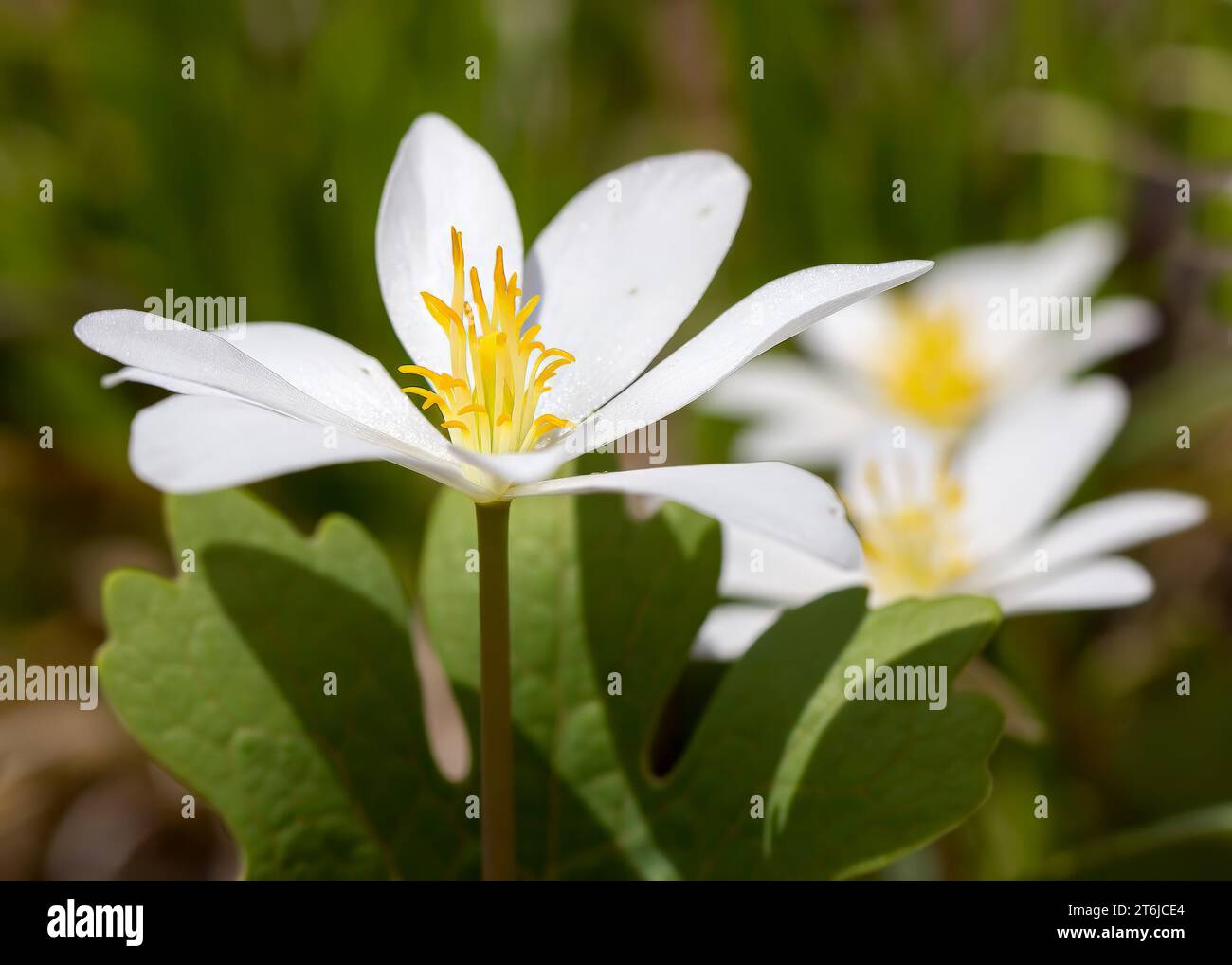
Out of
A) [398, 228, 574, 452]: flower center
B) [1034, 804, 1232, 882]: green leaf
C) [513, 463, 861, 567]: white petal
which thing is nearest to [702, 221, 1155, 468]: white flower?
[1034, 804, 1232, 882]: green leaf

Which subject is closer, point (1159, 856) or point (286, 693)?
point (286, 693)

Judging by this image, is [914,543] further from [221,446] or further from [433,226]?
[221,446]

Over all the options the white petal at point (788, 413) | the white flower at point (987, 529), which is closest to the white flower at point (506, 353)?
the white flower at point (987, 529)

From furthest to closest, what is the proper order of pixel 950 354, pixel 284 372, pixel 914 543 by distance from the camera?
pixel 950 354
pixel 914 543
pixel 284 372

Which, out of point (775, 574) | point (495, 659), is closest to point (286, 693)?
point (495, 659)

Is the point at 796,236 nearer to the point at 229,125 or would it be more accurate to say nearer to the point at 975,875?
the point at 229,125

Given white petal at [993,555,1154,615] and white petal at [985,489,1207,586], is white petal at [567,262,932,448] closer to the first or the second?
white petal at [993,555,1154,615]

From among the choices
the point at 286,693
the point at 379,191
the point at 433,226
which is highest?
the point at 379,191
